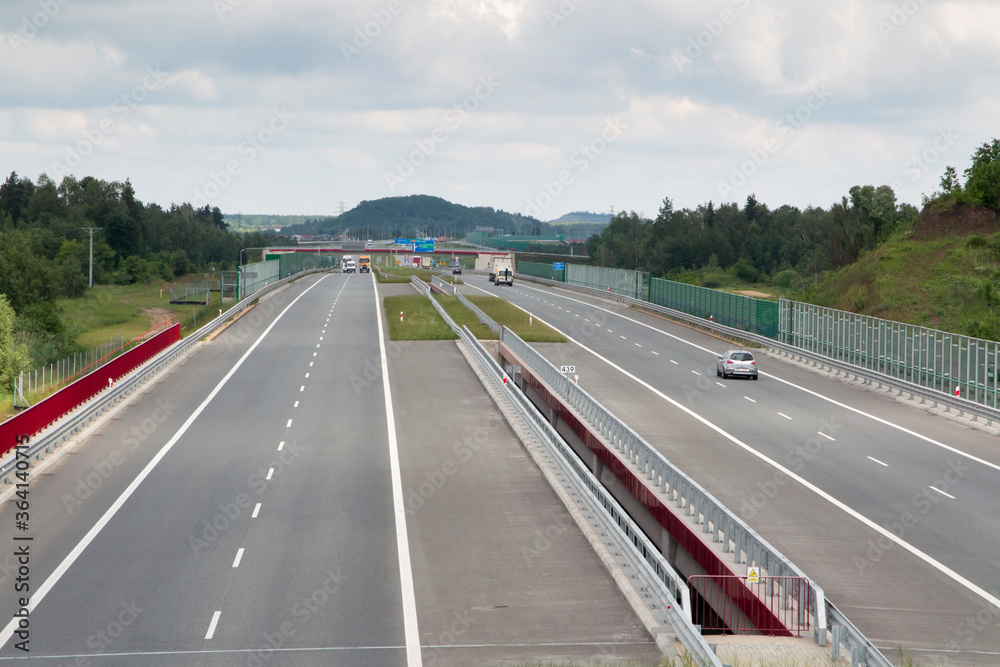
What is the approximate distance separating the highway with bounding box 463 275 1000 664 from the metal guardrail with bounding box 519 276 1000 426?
0.84m

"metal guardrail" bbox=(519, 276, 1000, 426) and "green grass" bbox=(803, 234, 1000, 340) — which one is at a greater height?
"green grass" bbox=(803, 234, 1000, 340)

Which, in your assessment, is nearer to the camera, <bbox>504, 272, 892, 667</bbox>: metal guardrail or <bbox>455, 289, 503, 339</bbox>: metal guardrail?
<bbox>504, 272, 892, 667</bbox>: metal guardrail

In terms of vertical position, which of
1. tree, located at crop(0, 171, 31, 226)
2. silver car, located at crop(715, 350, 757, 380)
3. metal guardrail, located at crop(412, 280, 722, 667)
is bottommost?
metal guardrail, located at crop(412, 280, 722, 667)

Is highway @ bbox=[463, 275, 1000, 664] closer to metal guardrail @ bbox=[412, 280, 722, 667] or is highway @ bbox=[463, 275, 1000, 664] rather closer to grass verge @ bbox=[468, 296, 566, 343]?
metal guardrail @ bbox=[412, 280, 722, 667]

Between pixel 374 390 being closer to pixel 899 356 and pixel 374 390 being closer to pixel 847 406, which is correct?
pixel 847 406

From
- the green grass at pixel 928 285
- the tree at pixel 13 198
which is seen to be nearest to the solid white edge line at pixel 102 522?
the green grass at pixel 928 285

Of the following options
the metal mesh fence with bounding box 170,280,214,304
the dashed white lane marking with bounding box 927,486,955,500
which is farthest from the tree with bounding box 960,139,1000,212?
the metal mesh fence with bounding box 170,280,214,304

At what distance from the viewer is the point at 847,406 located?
1471 inches

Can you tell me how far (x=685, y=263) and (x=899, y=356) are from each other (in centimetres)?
14900

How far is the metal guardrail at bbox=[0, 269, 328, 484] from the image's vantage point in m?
25.4

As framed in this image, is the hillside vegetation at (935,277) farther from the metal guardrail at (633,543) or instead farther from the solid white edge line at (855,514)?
the metal guardrail at (633,543)

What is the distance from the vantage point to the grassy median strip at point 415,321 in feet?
191

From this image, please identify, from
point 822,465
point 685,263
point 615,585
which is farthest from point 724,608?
point 685,263

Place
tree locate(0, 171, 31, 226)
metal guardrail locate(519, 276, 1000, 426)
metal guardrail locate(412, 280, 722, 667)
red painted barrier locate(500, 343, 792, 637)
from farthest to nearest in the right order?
tree locate(0, 171, 31, 226) → metal guardrail locate(519, 276, 1000, 426) → red painted barrier locate(500, 343, 792, 637) → metal guardrail locate(412, 280, 722, 667)
